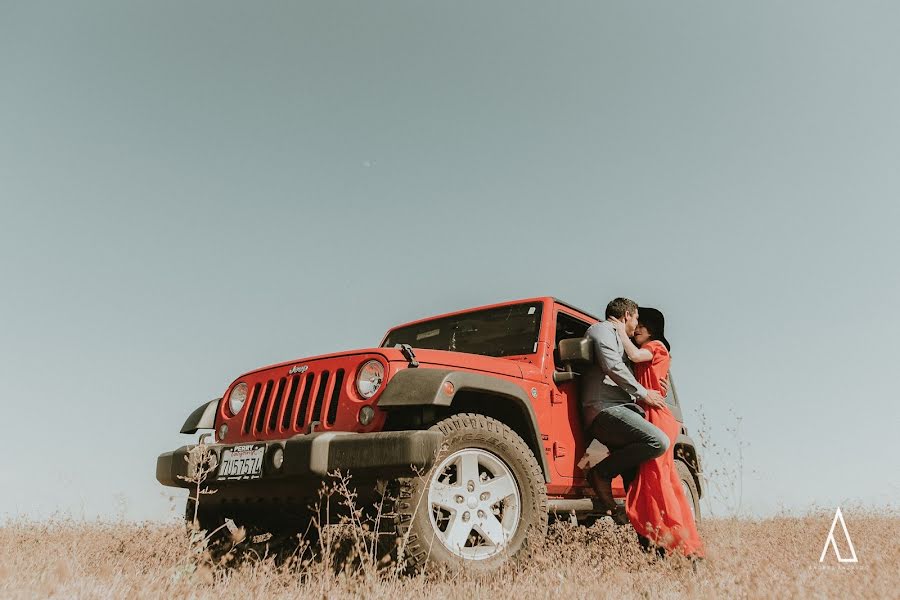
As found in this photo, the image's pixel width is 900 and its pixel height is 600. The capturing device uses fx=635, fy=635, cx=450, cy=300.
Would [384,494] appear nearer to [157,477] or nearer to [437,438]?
[437,438]

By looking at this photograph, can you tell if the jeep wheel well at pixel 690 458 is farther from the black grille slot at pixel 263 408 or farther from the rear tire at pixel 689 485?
the black grille slot at pixel 263 408

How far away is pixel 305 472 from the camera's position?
327cm

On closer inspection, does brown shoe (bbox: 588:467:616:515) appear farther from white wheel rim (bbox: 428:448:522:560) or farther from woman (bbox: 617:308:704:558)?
white wheel rim (bbox: 428:448:522:560)

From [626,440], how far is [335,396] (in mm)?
1978

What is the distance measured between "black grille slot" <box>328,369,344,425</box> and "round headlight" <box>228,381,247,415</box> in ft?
3.02

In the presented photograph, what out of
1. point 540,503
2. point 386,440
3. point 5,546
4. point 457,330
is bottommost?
point 5,546

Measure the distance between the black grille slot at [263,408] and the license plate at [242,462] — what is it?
390 millimetres

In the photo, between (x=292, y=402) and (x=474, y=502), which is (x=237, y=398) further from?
(x=474, y=502)

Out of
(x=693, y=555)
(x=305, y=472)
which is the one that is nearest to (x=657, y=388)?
(x=693, y=555)

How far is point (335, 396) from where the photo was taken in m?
3.77

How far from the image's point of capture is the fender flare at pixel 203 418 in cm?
451

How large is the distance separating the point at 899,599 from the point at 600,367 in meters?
2.12

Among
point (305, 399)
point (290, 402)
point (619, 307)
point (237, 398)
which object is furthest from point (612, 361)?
point (237, 398)

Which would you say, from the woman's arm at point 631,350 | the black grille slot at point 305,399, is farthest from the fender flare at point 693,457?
the black grille slot at point 305,399
